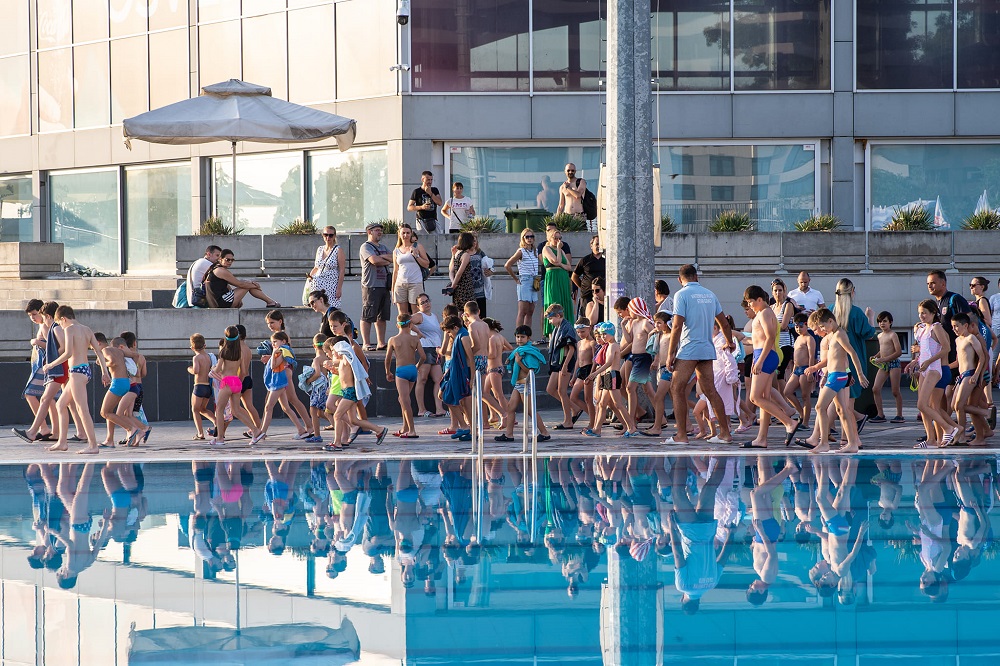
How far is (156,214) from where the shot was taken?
93.5 feet

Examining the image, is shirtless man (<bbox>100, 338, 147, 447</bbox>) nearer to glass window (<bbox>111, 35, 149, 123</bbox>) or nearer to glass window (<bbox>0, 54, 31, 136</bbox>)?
glass window (<bbox>111, 35, 149, 123</bbox>)

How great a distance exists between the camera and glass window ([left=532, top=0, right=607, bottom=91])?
80.9 feet

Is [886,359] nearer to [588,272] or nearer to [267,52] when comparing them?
[588,272]

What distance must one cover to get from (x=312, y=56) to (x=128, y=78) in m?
5.16

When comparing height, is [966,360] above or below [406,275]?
below

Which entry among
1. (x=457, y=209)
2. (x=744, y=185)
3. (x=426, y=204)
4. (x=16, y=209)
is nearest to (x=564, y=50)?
(x=744, y=185)

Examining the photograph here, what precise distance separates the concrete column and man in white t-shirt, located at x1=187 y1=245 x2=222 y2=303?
577cm

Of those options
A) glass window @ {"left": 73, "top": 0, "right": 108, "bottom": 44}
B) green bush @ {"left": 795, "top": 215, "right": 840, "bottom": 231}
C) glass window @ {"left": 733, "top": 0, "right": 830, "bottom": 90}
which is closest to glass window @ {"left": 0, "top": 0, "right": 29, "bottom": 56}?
glass window @ {"left": 73, "top": 0, "right": 108, "bottom": 44}

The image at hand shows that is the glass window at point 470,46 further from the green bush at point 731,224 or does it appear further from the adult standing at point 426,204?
the green bush at point 731,224

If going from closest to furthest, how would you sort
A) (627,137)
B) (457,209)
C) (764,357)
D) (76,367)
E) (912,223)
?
Answer: (764,357)
(76,367)
(627,137)
(912,223)
(457,209)

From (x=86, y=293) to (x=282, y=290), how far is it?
471 cm


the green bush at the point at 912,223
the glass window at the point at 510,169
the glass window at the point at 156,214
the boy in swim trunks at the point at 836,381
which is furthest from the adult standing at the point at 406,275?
the glass window at the point at 156,214

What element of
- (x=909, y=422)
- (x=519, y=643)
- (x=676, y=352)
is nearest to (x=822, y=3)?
(x=909, y=422)

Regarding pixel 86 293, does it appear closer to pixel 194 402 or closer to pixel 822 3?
pixel 194 402
